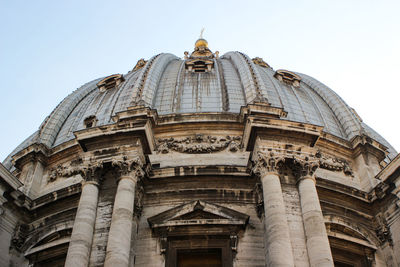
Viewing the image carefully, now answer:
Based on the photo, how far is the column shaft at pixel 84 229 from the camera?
53.0 feet

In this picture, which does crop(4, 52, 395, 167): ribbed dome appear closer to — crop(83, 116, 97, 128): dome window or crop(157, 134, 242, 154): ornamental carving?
crop(83, 116, 97, 128): dome window

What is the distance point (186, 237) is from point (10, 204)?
858 centimetres

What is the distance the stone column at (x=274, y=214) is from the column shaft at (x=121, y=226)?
180 inches

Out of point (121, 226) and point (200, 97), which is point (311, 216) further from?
point (200, 97)

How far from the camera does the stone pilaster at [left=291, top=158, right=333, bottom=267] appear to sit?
15.8 m

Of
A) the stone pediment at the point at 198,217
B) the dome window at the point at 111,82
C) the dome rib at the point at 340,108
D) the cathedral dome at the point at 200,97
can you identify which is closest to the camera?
the stone pediment at the point at 198,217

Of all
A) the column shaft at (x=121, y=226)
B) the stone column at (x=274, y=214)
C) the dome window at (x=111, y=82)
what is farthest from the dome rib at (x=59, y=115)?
the stone column at (x=274, y=214)

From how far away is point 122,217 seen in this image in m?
→ 17.0

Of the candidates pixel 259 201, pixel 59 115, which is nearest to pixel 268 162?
pixel 259 201

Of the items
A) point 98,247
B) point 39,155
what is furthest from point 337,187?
point 39,155

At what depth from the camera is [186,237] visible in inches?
755

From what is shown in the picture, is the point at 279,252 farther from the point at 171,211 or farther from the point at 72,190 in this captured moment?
the point at 72,190

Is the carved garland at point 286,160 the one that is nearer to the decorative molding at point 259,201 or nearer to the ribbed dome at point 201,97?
the decorative molding at point 259,201

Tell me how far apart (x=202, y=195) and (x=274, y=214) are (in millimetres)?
4700
